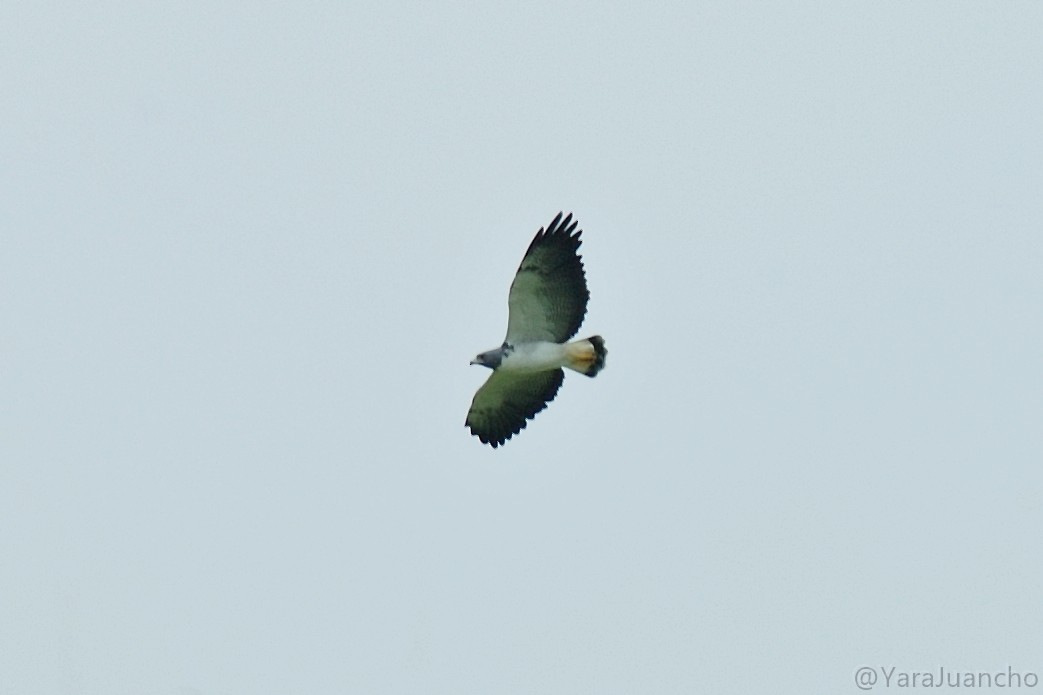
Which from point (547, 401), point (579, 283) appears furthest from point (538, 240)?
point (547, 401)

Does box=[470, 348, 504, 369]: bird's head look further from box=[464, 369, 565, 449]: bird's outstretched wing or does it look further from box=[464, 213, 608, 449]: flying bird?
box=[464, 369, 565, 449]: bird's outstretched wing

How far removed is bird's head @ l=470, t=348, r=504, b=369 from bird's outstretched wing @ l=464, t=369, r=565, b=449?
861 millimetres

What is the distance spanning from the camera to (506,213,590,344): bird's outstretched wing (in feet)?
97.2

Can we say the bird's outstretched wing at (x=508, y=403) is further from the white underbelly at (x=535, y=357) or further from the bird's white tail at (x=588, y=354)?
the bird's white tail at (x=588, y=354)

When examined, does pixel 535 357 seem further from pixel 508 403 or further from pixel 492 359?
pixel 508 403

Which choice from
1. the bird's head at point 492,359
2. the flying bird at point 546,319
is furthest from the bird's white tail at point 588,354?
the bird's head at point 492,359

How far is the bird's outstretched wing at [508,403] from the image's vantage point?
31525mm

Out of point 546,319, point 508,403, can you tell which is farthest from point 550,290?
point 508,403

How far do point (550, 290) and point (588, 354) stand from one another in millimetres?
995

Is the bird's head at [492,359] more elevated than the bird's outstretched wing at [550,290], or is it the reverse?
the bird's outstretched wing at [550,290]

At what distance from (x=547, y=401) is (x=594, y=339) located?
1883mm

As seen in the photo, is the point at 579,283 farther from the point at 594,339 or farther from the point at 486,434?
the point at 486,434

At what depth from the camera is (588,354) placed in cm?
3017

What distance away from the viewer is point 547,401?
3186cm
